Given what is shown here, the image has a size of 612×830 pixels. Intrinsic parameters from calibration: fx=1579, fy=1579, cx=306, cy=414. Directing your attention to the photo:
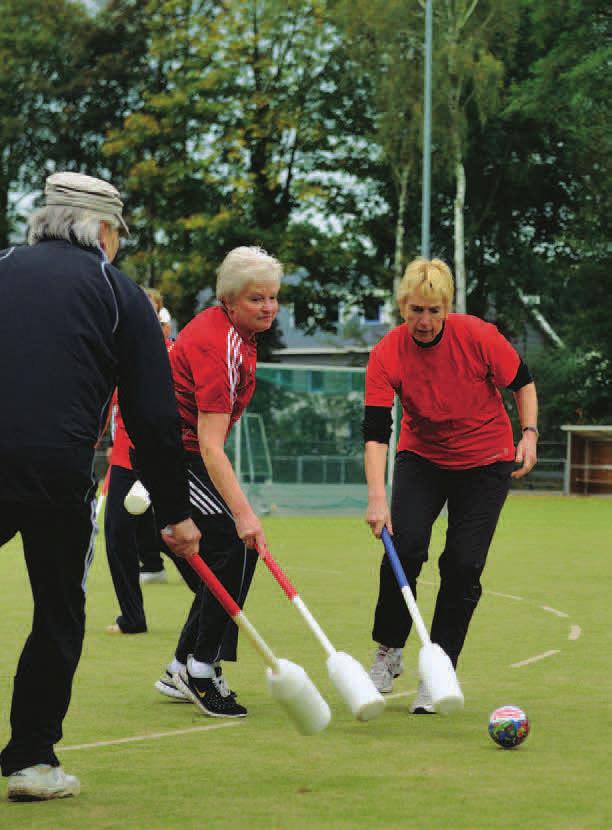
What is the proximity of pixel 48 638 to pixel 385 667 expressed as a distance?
2.38 meters

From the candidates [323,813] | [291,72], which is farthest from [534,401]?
[291,72]

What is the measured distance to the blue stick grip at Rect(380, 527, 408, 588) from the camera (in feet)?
20.1

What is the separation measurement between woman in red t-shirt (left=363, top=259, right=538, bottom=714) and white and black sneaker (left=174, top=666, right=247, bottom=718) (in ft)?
2.42

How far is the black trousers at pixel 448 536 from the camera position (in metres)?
6.40

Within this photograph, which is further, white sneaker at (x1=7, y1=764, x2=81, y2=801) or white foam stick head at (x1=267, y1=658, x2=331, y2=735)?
white foam stick head at (x1=267, y1=658, x2=331, y2=735)

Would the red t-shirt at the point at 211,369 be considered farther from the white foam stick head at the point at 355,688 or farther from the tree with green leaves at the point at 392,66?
the tree with green leaves at the point at 392,66

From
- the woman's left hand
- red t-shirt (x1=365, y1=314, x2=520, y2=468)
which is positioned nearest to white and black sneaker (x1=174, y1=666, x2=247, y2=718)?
red t-shirt (x1=365, y1=314, x2=520, y2=468)

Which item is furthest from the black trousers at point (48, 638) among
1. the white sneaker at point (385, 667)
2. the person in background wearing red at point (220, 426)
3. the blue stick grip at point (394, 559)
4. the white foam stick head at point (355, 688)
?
the white sneaker at point (385, 667)

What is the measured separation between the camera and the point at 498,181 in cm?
4069

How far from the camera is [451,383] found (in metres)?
A: 6.44

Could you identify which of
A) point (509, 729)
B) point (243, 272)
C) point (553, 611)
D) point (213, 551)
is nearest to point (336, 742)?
point (509, 729)

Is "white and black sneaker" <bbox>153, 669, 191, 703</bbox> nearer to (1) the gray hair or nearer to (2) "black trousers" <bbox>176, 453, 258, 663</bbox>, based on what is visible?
(2) "black trousers" <bbox>176, 453, 258, 663</bbox>

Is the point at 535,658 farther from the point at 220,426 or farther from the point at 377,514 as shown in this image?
the point at 220,426

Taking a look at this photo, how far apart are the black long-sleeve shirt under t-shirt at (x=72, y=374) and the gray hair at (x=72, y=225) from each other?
1.0 inches
